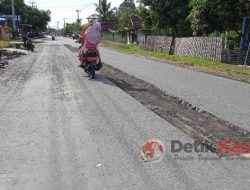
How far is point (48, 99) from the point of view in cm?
1040

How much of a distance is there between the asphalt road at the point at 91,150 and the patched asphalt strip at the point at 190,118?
295 millimetres

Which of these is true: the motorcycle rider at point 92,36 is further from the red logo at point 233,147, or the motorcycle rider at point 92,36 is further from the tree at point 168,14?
the tree at point 168,14

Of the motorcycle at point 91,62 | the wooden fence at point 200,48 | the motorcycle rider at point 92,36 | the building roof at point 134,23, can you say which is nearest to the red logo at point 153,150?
the motorcycle at point 91,62

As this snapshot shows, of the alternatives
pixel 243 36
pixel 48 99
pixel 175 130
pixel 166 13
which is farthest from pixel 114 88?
pixel 166 13

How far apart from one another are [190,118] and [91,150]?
2963mm

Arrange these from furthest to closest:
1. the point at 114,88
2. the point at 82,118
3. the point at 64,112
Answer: the point at 114,88, the point at 64,112, the point at 82,118

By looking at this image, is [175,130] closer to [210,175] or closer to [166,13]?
[210,175]

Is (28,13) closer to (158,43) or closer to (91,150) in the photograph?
(158,43)

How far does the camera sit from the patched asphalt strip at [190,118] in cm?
685

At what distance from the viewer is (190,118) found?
841 centimetres

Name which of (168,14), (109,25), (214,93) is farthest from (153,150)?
(109,25)

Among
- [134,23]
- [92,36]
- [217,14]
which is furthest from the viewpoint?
[134,23]

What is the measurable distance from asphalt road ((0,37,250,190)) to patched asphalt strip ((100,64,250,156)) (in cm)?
29

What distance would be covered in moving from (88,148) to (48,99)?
4.46 metres
